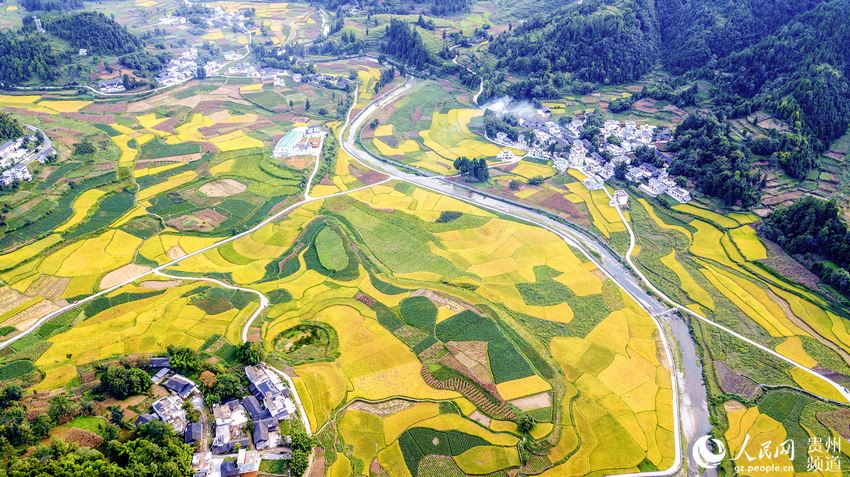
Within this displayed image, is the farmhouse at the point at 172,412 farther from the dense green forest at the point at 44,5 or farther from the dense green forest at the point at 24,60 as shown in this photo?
the dense green forest at the point at 44,5

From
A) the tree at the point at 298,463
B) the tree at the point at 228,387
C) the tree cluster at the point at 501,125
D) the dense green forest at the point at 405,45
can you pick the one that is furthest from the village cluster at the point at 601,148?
the tree at the point at 298,463

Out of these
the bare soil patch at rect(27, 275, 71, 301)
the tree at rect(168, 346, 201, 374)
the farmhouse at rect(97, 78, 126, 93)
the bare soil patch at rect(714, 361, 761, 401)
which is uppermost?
the farmhouse at rect(97, 78, 126, 93)

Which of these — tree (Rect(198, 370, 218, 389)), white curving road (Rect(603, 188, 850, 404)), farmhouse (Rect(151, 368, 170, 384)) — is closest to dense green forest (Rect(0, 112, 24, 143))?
farmhouse (Rect(151, 368, 170, 384))

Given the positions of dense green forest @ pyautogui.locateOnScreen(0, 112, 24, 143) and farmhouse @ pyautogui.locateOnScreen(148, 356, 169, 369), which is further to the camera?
dense green forest @ pyautogui.locateOnScreen(0, 112, 24, 143)

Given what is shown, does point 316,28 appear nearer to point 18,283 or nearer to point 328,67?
point 328,67

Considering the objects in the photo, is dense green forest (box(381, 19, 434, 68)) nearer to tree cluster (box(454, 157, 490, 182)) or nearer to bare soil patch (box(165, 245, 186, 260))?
tree cluster (box(454, 157, 490, 182))

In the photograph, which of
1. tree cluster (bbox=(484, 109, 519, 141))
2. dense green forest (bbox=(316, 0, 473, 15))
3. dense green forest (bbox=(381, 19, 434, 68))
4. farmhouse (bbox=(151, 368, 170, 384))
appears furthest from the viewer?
dense green forest (bbox=(316, 0, 473, 15))

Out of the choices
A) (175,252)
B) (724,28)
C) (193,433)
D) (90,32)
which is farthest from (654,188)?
(90,32)

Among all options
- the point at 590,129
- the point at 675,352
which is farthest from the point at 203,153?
the point at 675,352

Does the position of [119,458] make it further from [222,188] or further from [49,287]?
[222,188]
